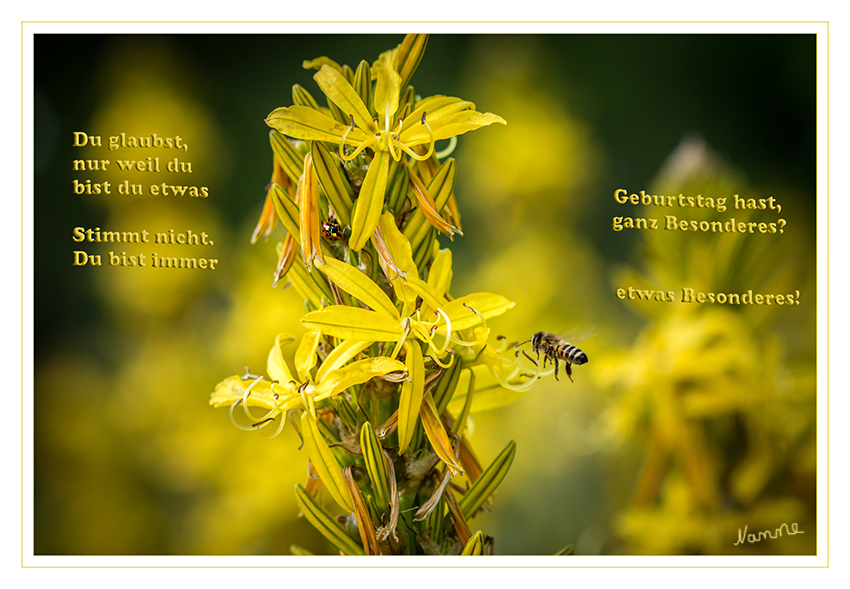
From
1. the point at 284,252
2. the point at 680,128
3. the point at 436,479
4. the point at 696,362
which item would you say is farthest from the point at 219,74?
the point at 696,362

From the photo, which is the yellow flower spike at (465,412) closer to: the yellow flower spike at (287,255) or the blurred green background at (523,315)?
the yellow flower spike at (287,255)

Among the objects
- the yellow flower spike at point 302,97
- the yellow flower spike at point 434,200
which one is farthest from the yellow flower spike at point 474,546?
the yellow flower spike at point 302,97

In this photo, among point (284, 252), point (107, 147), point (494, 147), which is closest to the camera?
point (284, 252)

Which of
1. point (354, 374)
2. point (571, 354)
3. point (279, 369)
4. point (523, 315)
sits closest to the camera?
point (354, 374)
